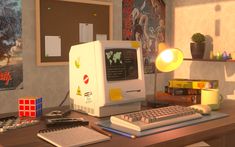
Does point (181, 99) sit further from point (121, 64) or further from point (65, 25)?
point (65, 25)

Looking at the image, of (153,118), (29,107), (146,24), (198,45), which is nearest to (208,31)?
(198,45)

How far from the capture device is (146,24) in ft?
11.1

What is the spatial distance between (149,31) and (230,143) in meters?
1.90

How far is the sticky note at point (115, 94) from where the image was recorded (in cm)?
158

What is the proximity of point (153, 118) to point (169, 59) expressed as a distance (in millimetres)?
661

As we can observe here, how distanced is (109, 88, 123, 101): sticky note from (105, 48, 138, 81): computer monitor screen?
0.06 meters

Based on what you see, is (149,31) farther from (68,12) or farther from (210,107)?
(210,107)

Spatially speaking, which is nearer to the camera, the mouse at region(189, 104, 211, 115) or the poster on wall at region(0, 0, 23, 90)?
the mouse at region(189, 104, 211, 115)

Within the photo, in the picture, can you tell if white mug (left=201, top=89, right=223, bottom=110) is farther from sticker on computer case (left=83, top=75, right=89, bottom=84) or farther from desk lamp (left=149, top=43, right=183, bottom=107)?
sticker on computer case (left=83, top=75, right=89, bottom=84)

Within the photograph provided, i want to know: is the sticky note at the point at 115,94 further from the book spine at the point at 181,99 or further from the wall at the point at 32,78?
the wall at the point at 32,78

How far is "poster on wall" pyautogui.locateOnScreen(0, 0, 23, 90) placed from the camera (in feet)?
7.91

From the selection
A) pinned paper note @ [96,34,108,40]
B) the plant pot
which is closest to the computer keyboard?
pinned paper note @ [96,34,108,40]

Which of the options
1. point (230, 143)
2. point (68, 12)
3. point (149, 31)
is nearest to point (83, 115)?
point (230, 143)

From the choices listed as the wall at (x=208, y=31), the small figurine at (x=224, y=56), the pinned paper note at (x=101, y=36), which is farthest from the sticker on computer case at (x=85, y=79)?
the wall at (x=208, y=31)
